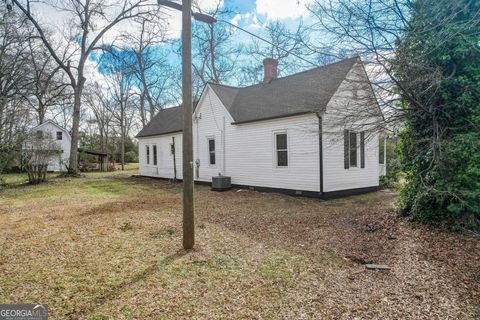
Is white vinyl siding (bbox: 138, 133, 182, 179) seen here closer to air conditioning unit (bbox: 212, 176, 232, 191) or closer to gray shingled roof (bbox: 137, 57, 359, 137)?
gray shingled roof (bbox: 137, 57, 359, 137)

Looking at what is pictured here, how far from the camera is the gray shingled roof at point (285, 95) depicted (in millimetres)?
10805

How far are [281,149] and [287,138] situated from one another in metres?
0.58

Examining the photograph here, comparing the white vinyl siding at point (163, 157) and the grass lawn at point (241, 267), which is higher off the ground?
the white vinyl siding at point (163, 157)

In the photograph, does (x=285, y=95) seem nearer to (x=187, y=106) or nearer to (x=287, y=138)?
(x=287, y=138)

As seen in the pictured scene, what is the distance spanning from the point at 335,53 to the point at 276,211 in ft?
15.3

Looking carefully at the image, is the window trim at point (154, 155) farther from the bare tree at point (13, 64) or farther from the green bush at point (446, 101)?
the green bush at point (446, 101)

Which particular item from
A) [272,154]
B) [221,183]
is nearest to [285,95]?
[272,154]

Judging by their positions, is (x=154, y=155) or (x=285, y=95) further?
(x=154, y=155)

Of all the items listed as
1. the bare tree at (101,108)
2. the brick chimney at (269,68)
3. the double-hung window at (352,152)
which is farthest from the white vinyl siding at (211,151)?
the bare tree at (101,108)

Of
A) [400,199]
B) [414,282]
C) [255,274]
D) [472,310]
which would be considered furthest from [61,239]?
[400,199]

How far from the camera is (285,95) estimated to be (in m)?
12.8

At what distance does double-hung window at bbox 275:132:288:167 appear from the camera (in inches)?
464

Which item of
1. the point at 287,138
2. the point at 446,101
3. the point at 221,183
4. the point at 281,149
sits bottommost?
the point at 221,183

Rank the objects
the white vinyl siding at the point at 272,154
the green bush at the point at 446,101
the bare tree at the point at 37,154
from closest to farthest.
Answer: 1. the green bush at the point at 446,101
2. the white vinyl siding at the point at 272,154
3. the bare tree at the point at 37,154
